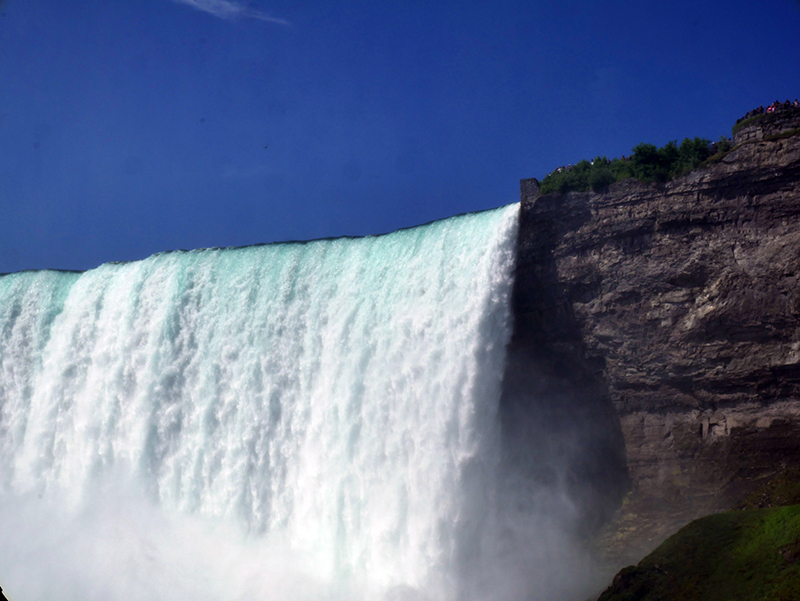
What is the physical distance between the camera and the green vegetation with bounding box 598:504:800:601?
465 inches

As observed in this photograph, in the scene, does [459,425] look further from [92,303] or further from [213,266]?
[92,303]

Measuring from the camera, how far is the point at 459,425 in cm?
1936

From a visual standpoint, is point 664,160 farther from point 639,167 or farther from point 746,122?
point 746,122

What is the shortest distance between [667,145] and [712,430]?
8376mm

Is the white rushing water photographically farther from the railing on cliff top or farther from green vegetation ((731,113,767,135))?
green vegetation ((731,113,767,135))

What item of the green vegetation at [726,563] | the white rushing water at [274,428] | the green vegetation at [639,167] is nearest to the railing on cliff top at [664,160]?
the green vegetation at [639,167]

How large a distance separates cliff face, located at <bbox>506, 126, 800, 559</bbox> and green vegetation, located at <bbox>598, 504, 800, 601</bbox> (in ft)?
11.8

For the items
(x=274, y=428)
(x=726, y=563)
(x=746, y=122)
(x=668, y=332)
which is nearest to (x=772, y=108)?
(x=746, y=122)

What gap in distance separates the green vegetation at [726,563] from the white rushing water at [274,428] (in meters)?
5.83

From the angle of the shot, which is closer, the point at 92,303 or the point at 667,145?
the point at 667,145

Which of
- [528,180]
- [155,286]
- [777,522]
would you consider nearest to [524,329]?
[528,180]

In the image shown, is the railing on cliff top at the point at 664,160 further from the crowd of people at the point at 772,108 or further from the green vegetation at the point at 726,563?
the green vegetation at the point at 726,563

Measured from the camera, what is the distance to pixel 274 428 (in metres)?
22.4

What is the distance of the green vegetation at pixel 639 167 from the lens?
1894 cm
